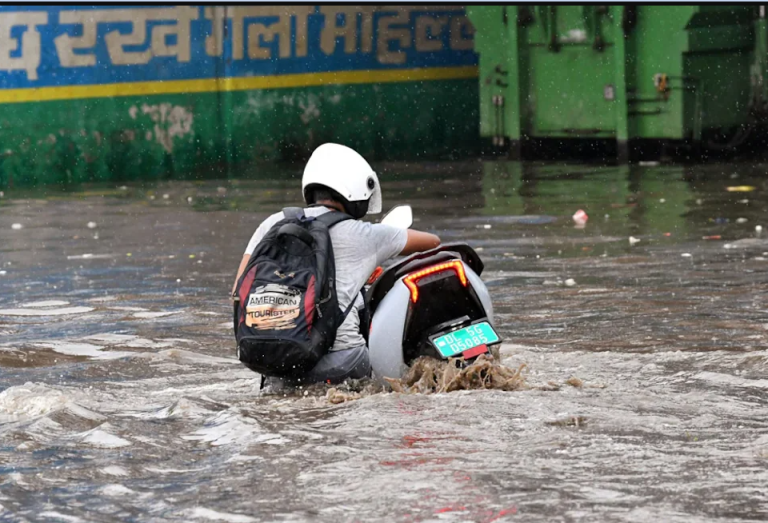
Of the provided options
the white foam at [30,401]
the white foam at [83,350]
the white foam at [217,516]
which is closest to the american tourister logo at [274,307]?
the white foam at [30,401]

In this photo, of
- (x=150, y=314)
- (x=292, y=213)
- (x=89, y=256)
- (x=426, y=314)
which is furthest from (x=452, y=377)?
(x=89, y=256)

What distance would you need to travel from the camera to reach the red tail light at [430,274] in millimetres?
5719

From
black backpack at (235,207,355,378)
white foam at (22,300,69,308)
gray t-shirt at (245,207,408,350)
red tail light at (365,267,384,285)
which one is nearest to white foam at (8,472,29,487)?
black backpack at (235,207,355,378)

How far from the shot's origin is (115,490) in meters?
4.48

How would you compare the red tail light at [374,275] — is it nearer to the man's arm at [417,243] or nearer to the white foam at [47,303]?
the man's arm at [417,243]

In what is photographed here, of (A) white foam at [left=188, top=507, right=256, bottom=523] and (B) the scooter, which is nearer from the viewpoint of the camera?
(A) white foam at [left=188, top=507, right=256, bottom=523]

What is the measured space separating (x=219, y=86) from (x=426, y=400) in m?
13.3

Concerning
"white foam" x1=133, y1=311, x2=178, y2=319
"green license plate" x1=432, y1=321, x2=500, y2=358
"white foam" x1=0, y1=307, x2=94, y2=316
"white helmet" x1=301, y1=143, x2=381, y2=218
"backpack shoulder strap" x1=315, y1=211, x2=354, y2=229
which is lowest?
"white foam" x1=133, y1=311, x2=178, y2=319

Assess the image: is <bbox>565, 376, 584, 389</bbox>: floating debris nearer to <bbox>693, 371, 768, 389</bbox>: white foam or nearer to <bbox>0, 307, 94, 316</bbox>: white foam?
<bbox>693, 371, 768, 389</bbox>: white foam

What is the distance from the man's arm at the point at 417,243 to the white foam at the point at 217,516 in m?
1.93

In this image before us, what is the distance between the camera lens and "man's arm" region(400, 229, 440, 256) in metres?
5.86

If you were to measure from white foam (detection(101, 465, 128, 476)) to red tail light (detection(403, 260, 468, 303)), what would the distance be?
4.87 ft

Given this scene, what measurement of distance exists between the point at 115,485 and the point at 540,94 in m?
13.9

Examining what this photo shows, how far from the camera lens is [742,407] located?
5.39m
